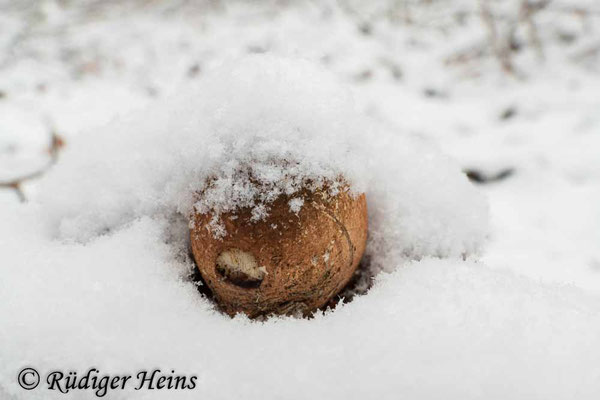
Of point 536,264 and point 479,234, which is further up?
point 479,234

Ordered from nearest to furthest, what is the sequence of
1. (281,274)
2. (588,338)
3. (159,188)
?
1. (588,338)
2. (281,274)
3. (159,188)

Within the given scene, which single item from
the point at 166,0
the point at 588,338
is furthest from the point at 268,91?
the point at 166,0

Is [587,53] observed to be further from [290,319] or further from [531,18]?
[290,319]

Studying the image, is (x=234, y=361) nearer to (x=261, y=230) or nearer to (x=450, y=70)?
(x=261, y=230)

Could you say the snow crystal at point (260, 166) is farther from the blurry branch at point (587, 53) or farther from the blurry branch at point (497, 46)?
the blurry branch at point (587, 53)

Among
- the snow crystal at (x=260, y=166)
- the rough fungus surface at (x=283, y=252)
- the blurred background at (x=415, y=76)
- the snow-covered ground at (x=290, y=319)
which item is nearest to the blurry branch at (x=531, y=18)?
the blurred background at (x=415, y=76)

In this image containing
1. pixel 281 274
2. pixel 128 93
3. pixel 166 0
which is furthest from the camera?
pixel 166 0

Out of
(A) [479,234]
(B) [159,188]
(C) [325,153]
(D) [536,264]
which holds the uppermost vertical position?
(C) [325,153]
